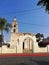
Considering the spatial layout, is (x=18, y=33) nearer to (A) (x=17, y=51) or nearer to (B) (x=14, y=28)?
(B) (x=14, y=28)

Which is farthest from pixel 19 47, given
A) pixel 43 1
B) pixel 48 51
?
pixel 43 1

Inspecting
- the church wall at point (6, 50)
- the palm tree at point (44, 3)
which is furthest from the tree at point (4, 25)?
the palm tree at point (44, 3)

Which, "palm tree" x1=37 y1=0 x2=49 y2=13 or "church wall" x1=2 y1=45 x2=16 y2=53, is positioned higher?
"palm tree" x1=37 y1=0 x2=49 y2=13

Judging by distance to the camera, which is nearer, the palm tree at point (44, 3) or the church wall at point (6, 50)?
the palm tree at point (44, 3)

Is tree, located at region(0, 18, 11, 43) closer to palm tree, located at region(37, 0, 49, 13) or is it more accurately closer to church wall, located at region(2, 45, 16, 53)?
church wall, located at region(2, 45, 16, 53)

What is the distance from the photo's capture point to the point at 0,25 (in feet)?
206

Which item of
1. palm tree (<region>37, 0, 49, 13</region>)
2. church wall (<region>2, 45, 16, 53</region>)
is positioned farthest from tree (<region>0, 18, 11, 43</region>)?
palm tree (<region>37, 0, 49, 13</region>)

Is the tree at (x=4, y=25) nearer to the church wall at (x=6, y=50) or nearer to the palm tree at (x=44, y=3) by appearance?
the church wall at (x=6, y=50)

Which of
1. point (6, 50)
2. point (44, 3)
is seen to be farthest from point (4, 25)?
point (44, 3)

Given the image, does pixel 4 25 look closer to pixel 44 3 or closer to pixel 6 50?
pixel 6 50

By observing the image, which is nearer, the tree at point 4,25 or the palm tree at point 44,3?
the palm tree at point 44,3

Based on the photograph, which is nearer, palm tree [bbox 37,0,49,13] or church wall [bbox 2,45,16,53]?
palm tree [bbox 37,0,49,13]

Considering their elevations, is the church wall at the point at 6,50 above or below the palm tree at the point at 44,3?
below

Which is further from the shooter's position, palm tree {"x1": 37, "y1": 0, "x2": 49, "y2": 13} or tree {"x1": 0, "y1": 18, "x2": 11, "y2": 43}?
tree {"x1": 0, "y1": 18, "x2": 11, "y2": 43}
